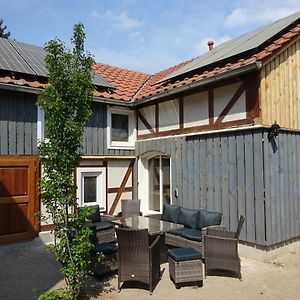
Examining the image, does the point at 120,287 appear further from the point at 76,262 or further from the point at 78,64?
the point at 78,64

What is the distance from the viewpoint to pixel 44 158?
4.50m

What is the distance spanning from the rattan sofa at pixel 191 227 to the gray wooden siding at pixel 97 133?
135 inches

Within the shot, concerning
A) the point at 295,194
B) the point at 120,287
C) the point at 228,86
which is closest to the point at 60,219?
the point at 120,287

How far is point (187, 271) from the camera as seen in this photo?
5492mm

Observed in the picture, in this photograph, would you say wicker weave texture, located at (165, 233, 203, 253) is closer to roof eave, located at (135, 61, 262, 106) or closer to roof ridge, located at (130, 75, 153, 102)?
roof eave, located at (135, 61, 262, 106)

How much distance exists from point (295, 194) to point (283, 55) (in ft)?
11.5

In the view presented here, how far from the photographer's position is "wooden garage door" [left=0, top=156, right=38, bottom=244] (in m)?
8.17

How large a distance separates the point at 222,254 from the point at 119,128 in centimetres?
624

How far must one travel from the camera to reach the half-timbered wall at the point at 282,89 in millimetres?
7281

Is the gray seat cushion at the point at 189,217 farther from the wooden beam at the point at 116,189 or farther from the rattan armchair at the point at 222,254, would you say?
the wooden beam at the point at 116,189

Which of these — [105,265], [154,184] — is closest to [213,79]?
[154,184]

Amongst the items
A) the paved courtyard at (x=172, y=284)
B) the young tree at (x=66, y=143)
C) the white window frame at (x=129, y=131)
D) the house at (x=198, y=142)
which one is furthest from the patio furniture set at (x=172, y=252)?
the white window frame at (x=129, y=131)

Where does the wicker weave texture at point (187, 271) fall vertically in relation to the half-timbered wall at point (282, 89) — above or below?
below

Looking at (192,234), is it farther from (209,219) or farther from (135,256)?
(135,256)
